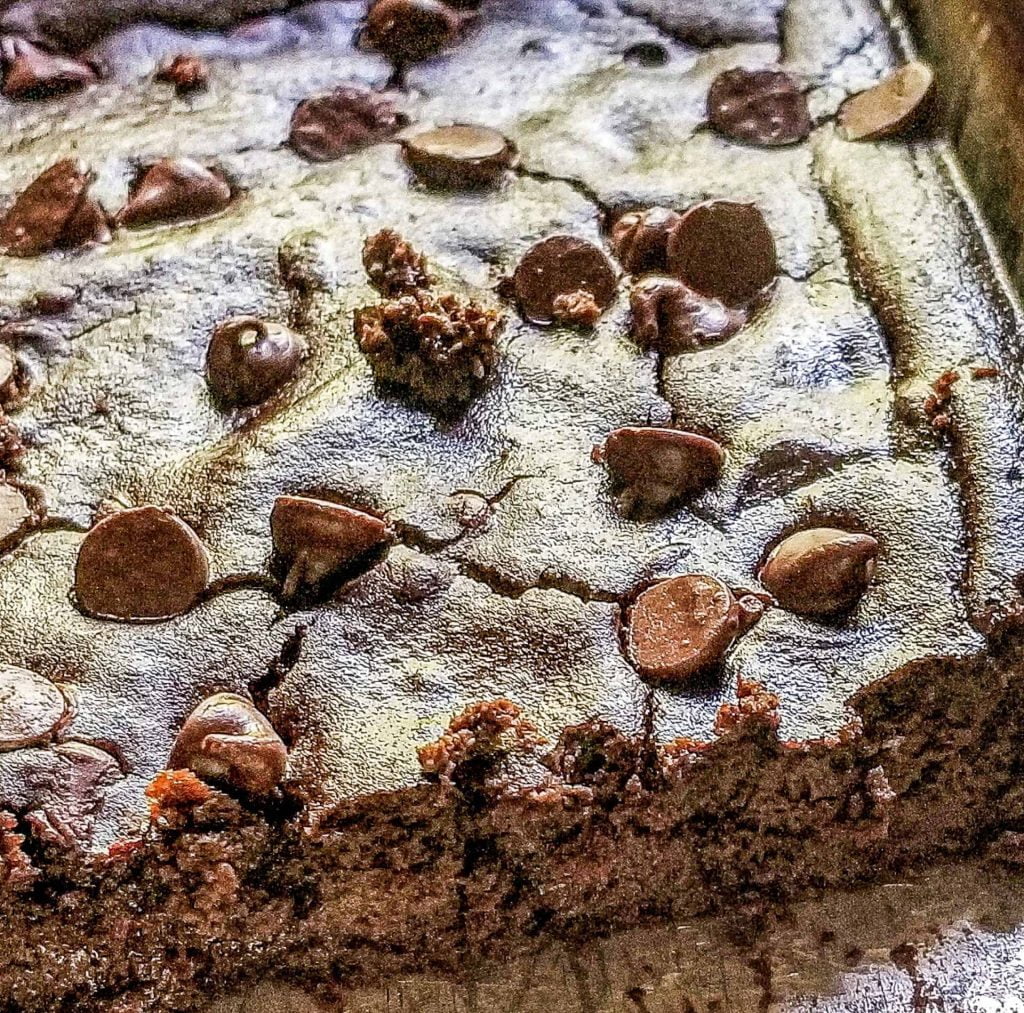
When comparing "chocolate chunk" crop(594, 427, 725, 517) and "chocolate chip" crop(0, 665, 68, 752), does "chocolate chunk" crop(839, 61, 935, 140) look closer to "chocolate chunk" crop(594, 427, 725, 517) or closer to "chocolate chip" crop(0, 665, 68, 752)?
"chocolate chunk" crop(594, 427, 725, 517)

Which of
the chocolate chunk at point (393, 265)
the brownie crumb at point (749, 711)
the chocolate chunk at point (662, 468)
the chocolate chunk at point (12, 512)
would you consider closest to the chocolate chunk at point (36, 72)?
the chocolate chunk at point (393, 265)

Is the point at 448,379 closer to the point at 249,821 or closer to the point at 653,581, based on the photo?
the point at 653,581

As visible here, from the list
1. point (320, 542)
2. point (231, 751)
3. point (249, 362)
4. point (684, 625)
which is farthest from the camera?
point (249, 362)

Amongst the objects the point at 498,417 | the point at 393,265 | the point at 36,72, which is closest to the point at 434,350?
the point at 498,417

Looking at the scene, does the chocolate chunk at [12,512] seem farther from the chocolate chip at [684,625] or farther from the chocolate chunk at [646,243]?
the chocolate chunk at [646,243]

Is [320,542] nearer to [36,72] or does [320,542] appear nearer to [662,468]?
[662,468]
